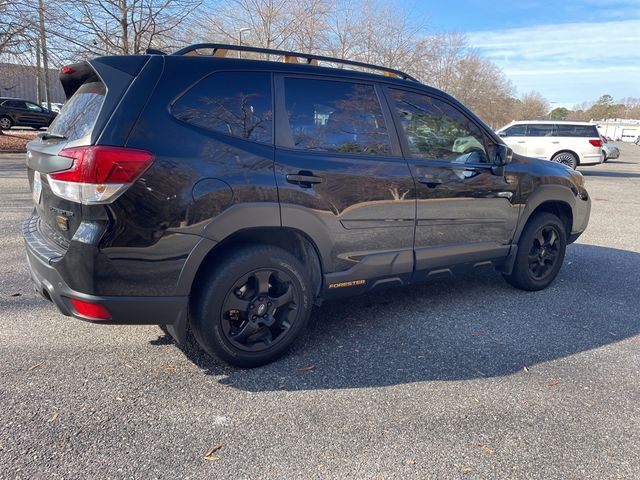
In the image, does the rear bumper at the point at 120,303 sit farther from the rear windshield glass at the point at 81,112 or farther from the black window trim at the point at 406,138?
the black window trim at the point at 406,138

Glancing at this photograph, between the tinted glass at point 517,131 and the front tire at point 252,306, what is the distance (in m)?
17.0

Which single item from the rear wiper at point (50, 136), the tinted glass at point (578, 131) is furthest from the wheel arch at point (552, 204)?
the tinted glass at point (578, 131)

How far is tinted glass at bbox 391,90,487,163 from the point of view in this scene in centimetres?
369

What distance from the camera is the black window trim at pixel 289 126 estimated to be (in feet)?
9.95

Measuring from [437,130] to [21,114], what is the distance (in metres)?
27.3

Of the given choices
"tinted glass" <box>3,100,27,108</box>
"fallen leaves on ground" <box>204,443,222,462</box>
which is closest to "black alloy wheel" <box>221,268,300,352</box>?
"fallen leaves on ground" <box>204,443,222,462</box>

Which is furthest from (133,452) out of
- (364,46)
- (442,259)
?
(364,46)

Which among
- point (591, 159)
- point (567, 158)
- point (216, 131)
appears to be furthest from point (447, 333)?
point (591, 159)

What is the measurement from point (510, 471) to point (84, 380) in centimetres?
243

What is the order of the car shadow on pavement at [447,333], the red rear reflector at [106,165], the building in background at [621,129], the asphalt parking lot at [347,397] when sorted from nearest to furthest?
the asphalt parking lot at [347,397] < the red rear reflector at [106,165] < the car shadow on pavement at [447,333] < the building in background at [621,129]

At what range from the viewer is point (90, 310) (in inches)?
101

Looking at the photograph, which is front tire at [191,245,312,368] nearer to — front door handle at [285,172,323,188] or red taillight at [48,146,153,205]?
front door handle at [285,172,323,188]

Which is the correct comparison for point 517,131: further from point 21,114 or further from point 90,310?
point 21,114

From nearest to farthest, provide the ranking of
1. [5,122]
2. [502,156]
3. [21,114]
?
[502,156], [5,122], [21,114]
